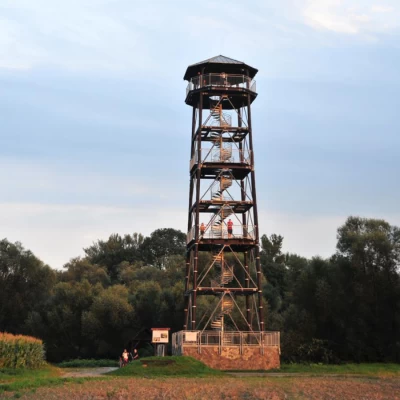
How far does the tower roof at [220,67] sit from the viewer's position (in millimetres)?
51094

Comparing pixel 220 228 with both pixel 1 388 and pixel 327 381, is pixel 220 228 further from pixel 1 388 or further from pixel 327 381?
pixel 1 388

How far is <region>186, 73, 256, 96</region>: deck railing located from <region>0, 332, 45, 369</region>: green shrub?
2182 centimetres

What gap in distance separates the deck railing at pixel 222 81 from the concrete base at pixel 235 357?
18829mm

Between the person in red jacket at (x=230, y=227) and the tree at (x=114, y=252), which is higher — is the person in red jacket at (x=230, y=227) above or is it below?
below

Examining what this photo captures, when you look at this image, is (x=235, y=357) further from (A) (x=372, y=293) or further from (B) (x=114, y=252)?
(B) (x=114, y=252)

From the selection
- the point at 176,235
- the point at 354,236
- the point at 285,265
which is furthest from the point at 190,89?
the point at 176,235

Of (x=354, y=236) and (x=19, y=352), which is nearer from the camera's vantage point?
(x=19, y=352)

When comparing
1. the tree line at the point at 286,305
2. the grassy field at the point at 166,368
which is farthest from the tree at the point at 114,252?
the grassy field at the point at 166,368

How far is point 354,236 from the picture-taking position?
183 ft

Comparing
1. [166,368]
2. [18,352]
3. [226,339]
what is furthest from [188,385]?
[226,339]

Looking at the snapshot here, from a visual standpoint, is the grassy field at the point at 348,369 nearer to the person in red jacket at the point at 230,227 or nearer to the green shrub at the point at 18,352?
the person in red jacket at the point at 230,227

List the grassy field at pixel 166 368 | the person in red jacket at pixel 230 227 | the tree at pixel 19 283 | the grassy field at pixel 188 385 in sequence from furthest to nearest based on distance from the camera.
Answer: the tree at pixel 19 283 → the person in red jacket at pixel 230 227 → the grassy field at pixel 166 368 → the grassy field at pixel 188 385

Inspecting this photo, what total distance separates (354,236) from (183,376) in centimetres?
2431

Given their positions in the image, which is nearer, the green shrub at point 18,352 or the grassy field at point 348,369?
the green shrub at point 18,352
